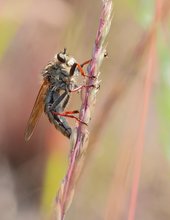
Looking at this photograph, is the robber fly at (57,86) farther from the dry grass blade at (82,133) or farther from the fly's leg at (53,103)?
the dry grass blade at (82,133)

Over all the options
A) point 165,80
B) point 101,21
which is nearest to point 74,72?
point 165,80

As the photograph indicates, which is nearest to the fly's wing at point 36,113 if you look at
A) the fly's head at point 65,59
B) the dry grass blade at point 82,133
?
the fly's head at point 65,59

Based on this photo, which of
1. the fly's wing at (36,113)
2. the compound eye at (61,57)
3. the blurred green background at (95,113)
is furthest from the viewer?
the compound eye at (61,57)

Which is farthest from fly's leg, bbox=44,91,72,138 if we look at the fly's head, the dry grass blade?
the dry grass blade

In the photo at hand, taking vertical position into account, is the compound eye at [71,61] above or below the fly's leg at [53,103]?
above

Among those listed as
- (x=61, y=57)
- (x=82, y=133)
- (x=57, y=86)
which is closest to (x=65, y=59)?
(x=61, y=57)

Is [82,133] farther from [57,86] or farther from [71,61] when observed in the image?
[57,86]
